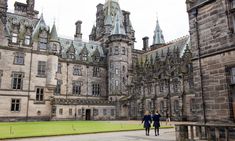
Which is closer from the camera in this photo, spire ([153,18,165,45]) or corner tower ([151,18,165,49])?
corner tower ([151,18,165,49])

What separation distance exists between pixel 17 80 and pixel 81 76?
14599 millimetres

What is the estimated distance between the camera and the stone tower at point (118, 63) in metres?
49.0

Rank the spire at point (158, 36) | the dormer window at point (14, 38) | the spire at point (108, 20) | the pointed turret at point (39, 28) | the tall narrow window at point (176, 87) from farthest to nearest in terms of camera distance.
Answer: the spire at point (158, 36) → the spire at point (108, 20) → the pointed turret at point (39, 28) → the dormer window at point (14, 38) → the tall narrow window at point (176, 87)

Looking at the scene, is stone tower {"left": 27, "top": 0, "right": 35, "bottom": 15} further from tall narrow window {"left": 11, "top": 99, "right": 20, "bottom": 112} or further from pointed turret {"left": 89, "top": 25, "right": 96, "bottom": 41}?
pointed turret {"left": 89, "top": 25, "right": 96, "bottom": 41}

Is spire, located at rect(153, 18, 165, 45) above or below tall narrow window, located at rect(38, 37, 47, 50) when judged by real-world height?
above

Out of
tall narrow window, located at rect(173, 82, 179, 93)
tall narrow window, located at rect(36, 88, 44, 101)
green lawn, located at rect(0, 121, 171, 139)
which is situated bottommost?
green lawn, located at rect(0, 121, 171, 139)

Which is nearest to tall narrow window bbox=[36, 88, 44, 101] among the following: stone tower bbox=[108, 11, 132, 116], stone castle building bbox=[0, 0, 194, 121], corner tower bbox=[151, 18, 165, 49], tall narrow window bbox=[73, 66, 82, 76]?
stone castle building bbox=[0, 0, 194, 121]

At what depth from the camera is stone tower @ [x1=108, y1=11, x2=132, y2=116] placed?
161ft

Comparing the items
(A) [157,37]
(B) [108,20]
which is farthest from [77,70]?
(A) [157,37]

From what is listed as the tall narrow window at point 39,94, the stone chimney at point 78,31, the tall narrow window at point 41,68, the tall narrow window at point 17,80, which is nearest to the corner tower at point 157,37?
the stone chimney at point 78,31

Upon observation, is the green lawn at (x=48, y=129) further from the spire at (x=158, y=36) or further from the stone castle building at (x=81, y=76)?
the spire at (x=158, y=36)

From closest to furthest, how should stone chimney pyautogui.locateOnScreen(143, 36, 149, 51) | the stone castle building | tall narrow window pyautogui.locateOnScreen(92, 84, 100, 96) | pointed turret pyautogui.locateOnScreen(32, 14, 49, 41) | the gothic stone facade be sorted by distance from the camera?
the gothic stone facade < the stone castle building < pointed turret pyautogui.locateOnScreen(32, 14, 49, 41) < tall narrow window pyautogui.locateOnScreen(92, 84, 100, 96) < stone chimney pyautogui.locateOnScreen(143, 36, 149, 51)

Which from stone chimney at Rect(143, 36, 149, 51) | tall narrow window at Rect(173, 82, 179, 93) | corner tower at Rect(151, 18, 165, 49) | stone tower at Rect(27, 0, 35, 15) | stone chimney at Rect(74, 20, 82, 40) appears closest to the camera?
tall narrow window at Rect(173, 82, 179, 93)

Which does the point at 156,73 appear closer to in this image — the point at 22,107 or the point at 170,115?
the point at 170,115
